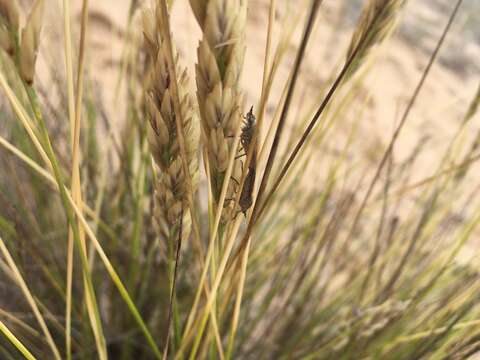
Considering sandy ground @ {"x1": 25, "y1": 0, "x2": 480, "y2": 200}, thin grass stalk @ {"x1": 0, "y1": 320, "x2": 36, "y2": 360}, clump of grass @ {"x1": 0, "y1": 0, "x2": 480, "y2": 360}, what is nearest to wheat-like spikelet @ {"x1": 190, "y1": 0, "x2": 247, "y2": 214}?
clump of grass @ {"x1": 0, "y1": 0, "x2": 480, "y2": 360}

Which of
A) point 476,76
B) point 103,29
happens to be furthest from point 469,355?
point 476,76

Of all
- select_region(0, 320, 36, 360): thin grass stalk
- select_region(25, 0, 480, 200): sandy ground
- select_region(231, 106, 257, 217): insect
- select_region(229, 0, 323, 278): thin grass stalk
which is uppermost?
select_region(25, 0, 480, 200): sandy ground

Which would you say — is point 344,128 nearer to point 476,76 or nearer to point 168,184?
point 476,76

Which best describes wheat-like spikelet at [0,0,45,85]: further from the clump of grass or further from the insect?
the insect

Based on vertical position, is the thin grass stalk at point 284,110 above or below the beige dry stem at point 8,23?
below

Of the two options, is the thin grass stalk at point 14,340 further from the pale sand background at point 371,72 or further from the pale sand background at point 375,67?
the pale sand background at point 375,67

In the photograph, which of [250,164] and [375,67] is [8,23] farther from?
[375,67]

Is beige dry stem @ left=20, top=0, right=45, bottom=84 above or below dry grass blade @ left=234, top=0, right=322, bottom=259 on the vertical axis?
above

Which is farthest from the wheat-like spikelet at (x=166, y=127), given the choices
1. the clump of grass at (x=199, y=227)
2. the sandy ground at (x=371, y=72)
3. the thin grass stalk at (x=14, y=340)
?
the sandy ground at (x=371, y=72)

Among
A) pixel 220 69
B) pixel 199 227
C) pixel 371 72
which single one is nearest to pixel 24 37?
pixel 220 69
